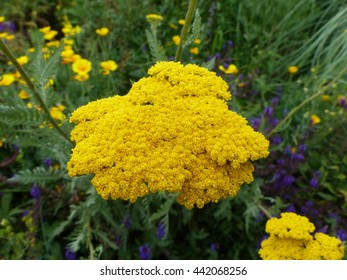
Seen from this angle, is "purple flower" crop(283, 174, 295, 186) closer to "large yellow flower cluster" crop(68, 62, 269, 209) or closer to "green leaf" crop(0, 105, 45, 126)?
"large yellow flower cluster" crop(68, 62, 269, 209)

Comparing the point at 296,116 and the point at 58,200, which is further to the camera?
the point at 296,116

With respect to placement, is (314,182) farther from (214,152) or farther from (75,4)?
(75,4)

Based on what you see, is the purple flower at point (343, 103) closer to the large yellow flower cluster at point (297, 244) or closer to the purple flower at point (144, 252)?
the large yellow flower cluster at point (297, 244)

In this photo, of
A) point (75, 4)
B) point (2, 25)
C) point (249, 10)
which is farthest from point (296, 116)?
point (2, 25)

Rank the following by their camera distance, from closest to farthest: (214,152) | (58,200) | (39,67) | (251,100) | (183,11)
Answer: (214,152) → (39,67) → (58,200) → (251,100) → (183,11)

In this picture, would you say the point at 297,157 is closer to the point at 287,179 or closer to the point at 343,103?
the point at 287,179

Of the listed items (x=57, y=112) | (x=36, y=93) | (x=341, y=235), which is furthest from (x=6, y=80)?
(x=341, y=235)
